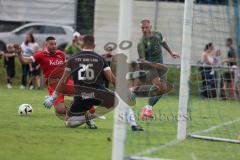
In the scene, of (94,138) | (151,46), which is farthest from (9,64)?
(94,138)

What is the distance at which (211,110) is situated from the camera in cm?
1861

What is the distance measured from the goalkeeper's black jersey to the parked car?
18331 millimetres

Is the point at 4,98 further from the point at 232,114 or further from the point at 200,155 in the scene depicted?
the point at 200,155

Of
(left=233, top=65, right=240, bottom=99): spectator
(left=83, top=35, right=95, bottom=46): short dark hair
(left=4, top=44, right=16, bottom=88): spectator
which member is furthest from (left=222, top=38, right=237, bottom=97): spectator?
(left=4, top=44, right=16, bottom=88): spectator

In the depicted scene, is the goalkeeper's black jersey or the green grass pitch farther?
the goalkeeper's black jersey

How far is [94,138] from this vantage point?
11969 mm

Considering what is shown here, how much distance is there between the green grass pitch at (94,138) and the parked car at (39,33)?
14.3 meters

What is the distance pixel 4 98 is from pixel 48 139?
846 centimetres

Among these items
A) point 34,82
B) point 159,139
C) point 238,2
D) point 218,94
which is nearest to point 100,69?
point 159,139

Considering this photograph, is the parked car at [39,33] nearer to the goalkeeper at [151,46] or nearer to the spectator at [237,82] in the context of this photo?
the spectator at [237,82]

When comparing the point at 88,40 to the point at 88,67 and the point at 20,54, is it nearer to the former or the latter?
the point at 88,67

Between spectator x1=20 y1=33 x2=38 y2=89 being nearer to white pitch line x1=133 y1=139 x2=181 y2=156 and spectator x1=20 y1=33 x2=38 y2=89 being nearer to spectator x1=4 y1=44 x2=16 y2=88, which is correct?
spectator x1=4 y1=44 x2=16 y2=88

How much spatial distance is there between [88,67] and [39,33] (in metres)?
19.3

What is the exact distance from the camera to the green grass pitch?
10207mm
